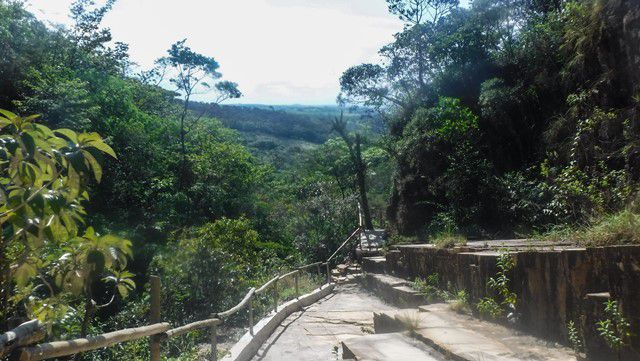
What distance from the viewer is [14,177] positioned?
2871mm

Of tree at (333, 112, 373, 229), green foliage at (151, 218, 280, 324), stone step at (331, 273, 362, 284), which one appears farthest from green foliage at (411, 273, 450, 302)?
tree at (333, 112, 373, 229)

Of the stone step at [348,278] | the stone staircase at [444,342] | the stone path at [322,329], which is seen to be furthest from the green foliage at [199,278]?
the stone step at [348,278]

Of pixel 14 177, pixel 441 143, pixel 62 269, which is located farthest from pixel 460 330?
pixel 441 143

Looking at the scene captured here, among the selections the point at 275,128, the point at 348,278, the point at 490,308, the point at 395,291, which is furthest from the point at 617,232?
the point at 275,128

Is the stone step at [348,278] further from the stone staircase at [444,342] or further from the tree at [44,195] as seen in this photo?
the tree at [44,195]

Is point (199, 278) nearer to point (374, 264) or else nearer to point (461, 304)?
point (461, 304)

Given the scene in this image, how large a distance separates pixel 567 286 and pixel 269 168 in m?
32.6

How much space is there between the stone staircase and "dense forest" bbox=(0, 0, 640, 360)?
1391 millimetres

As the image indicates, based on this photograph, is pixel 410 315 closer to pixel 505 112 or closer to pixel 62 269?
pixel 62 269

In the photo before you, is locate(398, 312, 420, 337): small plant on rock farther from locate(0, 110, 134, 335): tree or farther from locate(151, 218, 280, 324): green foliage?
locate(151, 218, 280, 324): green foliage

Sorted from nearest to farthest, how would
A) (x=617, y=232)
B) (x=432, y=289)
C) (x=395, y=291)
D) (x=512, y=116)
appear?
(x=617, y=232) → (x=432, y=289) → (x=395, y=291) → (x=512, y=116)

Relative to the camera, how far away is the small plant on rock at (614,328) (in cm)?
461

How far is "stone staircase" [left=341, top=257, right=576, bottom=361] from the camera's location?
5.87m

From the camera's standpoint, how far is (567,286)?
593 cm
